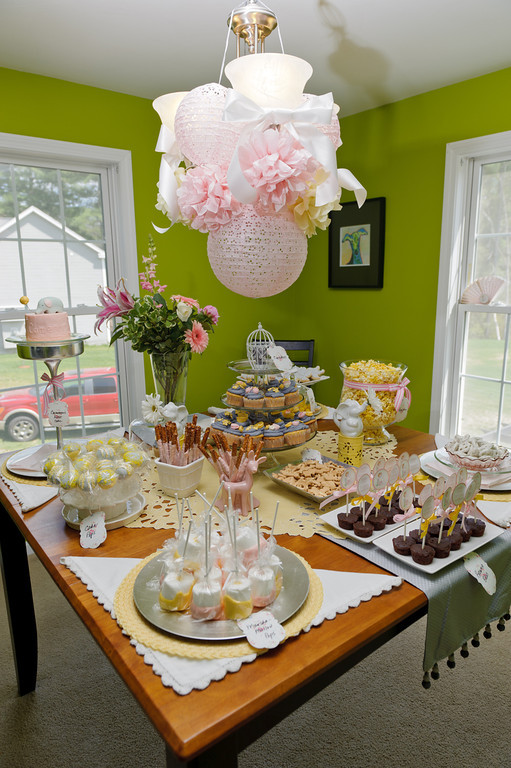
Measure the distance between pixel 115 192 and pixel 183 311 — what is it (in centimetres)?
172

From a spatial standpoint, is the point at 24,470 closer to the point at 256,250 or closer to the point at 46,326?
the point at 46,326

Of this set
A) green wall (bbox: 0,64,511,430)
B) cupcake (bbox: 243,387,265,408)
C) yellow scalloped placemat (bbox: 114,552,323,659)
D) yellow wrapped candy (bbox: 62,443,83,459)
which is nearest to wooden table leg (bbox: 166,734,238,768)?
yellow scalloped placemat (bbox: 114,552,323,659)

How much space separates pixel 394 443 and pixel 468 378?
1461 millimetres

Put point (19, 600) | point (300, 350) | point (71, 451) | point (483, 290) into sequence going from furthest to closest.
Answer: point (300, 350) < point (483, 290) < point (19, 600) < point (71, 451)

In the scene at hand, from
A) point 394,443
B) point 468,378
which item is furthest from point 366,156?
point 394,443

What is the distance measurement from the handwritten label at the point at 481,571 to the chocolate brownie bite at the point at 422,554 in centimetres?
9

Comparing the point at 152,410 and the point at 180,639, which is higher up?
the point at 152,410

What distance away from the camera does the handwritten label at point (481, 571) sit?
3.34ft

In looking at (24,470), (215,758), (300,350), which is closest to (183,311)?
(24,470)

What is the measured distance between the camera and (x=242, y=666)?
2.56 ft

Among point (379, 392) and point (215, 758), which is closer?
point (215, 758)

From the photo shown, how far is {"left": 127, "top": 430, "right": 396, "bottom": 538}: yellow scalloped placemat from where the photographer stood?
122 cm

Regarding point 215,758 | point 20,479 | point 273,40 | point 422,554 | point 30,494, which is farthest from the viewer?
point 273,40

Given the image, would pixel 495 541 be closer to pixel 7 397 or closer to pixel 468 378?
pixel 468 378
